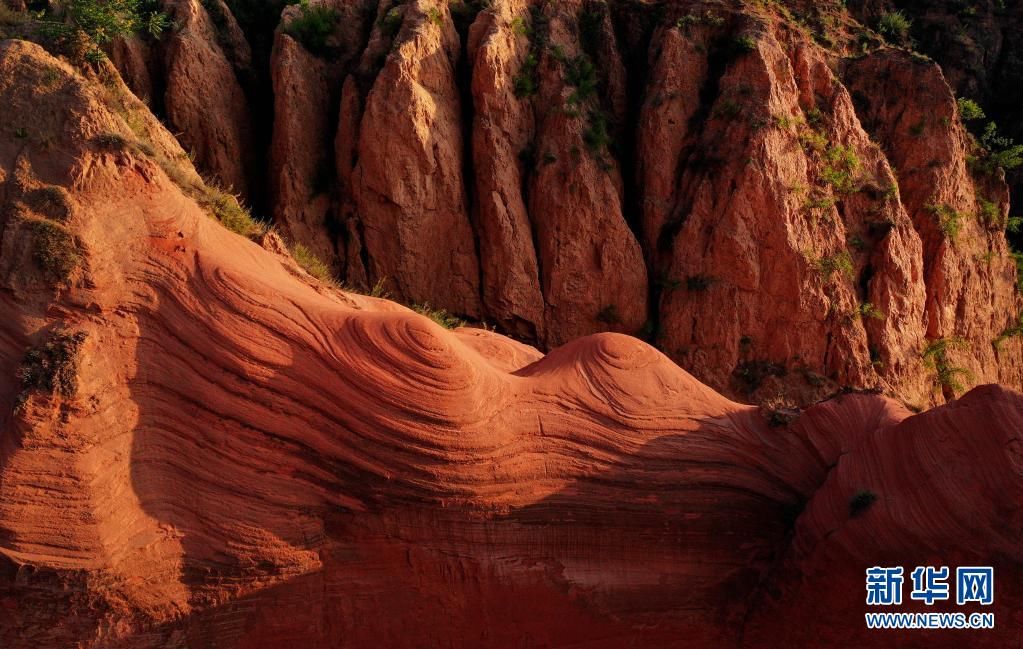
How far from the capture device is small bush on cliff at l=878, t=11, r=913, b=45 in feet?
74.5

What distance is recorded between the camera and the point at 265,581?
7.11 m

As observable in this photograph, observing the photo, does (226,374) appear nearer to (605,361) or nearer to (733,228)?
(605,361)

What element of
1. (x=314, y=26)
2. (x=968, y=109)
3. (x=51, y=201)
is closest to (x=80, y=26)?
(x=51, y=201)

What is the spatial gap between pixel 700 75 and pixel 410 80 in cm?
716

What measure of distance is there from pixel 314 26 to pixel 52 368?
11.9 m

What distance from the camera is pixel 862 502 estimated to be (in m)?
7.03

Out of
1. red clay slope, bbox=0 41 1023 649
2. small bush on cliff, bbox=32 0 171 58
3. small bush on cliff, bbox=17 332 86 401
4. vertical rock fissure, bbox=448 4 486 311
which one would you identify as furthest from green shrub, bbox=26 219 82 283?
vertical rock fissure, bbox=448 4 486 311

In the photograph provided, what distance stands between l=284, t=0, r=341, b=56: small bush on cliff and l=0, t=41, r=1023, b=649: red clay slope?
28.5 feet

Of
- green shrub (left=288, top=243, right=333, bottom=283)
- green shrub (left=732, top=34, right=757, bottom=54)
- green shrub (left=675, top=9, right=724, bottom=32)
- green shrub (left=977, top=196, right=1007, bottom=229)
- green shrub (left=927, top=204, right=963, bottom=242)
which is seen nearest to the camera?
green shrub (left=288, top=243, right=333, bottom=283)

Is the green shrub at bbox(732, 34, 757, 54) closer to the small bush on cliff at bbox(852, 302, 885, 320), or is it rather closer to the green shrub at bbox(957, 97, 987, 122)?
the small bush on cliff at bbox(852, 302, 885, 320)

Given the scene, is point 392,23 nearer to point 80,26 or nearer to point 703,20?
point 703,20

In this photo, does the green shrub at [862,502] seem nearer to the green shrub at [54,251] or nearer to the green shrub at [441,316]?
the green shrub at [54,251]

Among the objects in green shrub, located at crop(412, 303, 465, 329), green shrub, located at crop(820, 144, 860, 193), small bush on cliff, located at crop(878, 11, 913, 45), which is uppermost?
small bush on cliff, located at crop(878, 11, 913, 45)

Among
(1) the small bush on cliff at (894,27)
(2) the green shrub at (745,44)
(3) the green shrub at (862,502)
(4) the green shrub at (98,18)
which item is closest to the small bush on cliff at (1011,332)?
(1) the small bush on cliff at (894,27)
